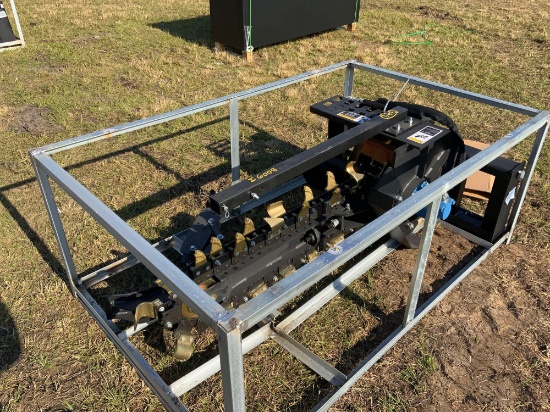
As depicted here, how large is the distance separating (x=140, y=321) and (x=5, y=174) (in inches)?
101

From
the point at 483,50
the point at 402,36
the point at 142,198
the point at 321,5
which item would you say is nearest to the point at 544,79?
the point at 483,50

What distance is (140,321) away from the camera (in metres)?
2.43

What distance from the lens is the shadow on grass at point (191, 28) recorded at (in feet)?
26.7

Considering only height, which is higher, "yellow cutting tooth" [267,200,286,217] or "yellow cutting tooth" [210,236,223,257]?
"yellow cutting tooth" [267,200,286,217]

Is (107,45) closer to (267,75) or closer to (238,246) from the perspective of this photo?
(267,75)

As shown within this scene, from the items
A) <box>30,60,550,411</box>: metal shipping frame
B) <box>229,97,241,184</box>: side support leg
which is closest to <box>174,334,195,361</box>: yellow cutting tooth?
<box>30,60,550,411</box>: metal shipping frame

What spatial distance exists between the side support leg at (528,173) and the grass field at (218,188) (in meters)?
0.20

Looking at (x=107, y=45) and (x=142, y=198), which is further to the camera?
(x=107, y=45)

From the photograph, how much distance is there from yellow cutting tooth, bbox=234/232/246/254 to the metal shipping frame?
441mm

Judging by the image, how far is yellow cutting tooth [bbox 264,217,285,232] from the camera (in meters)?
2.64

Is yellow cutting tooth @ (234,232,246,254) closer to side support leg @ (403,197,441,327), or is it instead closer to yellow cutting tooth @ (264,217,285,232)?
yellow cutting tooth @ (264,217,285,232)

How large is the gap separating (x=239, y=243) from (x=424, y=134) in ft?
3.88

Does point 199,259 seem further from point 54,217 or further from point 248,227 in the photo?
point 54,217

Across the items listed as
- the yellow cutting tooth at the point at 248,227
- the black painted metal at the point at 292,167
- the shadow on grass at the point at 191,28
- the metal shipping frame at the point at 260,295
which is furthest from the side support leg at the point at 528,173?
the shadow on grass at the point at 191,28
